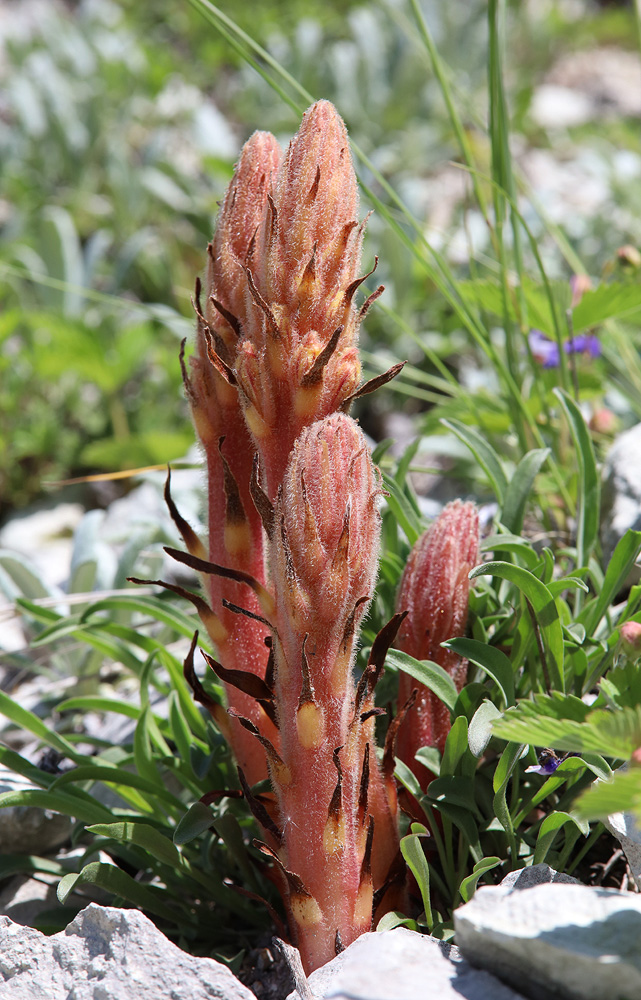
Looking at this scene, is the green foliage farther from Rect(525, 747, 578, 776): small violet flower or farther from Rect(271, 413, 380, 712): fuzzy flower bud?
Rect(271, 413, 380, 712): fuzzy flower bud

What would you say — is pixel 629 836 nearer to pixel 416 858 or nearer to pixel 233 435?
pixel 416 858

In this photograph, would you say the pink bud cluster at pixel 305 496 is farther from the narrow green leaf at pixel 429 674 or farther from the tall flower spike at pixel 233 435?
the narrow green leaf at pixel 429 674

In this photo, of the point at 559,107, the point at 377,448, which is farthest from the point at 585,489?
the point at 559,107

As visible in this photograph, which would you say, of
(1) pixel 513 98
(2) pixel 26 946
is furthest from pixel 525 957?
(1) pixel 513 98

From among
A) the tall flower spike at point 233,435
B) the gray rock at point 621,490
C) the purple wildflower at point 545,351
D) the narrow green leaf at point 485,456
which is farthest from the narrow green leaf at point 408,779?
the purple wildflower at point 545,351

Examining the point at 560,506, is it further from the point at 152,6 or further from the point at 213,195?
the point at 152,6

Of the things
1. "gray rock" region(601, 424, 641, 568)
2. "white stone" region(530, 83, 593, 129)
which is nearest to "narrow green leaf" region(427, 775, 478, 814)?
"gray rock" region(601, 424, 641, 568)
